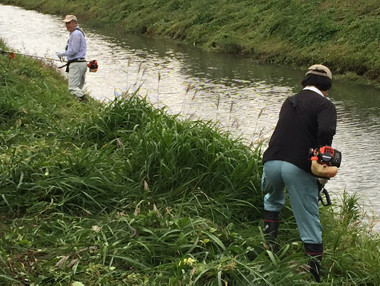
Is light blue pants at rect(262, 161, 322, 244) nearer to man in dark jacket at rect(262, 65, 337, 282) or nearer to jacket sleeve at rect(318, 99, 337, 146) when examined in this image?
man in dark jacket at rect(262, 65, 337, 282)

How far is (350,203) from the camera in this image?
7.45m

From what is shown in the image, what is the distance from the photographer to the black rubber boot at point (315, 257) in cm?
529

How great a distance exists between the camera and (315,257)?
523 cm

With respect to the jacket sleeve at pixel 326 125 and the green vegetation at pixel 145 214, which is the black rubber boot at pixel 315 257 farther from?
the jacket sleeve at pixel 326 125

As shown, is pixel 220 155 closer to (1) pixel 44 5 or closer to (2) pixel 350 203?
(2) pixel 350 203

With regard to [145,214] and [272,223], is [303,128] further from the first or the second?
[145,214]

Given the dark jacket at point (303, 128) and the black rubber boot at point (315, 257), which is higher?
the dark jacket at point (303, 128)

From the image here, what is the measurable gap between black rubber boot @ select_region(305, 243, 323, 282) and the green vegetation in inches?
4.5

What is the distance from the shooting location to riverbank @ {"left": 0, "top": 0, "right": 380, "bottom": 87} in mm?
23375

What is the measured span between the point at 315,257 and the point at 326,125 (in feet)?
3.78

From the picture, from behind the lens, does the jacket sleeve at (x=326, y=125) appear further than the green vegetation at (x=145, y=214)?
Yes

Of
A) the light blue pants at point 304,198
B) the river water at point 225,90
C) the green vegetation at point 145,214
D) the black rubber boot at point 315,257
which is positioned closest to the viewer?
the green vegetation at point 145,214

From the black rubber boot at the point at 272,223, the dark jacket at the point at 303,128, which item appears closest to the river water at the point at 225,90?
the dark jacket at the point at 303,128

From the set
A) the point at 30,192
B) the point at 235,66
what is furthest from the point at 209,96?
the point at 30,192
